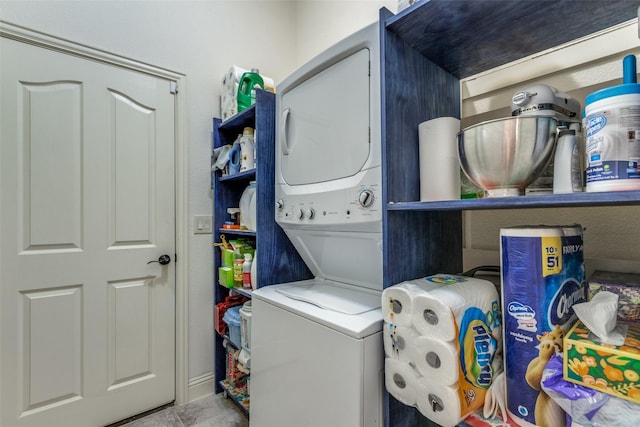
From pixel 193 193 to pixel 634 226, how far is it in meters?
2.25

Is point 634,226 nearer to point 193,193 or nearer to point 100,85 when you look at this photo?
point 193,193

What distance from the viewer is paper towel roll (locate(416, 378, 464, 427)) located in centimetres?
74

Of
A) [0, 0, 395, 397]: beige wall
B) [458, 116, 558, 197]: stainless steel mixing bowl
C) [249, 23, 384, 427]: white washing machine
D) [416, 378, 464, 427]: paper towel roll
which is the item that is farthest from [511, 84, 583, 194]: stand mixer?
[0, 0, 395, 397]: beige wall

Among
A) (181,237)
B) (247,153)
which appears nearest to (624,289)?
(247,153)

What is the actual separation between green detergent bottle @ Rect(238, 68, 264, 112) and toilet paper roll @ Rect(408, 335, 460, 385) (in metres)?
1.77

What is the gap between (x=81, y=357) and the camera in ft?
5.78

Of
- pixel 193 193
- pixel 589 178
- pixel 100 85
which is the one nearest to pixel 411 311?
pixel 589 178

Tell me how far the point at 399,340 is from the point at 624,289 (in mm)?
635

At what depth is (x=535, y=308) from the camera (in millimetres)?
729

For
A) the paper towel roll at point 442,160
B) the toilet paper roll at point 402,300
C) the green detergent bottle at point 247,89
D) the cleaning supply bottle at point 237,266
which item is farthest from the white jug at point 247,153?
the toilet paper roll at point 402,300

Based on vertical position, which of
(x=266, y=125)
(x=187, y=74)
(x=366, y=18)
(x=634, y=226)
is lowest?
(x=634, y=226)

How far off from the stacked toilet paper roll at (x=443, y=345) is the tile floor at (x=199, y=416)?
151 cm

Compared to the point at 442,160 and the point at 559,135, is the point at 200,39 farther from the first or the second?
the point at 559,135

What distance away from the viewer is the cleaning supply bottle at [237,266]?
1.89 meters
